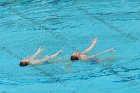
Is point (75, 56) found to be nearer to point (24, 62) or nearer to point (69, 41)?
point (24, 62)

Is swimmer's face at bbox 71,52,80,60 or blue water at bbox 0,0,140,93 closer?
blue water at bbox 0,0,140,93

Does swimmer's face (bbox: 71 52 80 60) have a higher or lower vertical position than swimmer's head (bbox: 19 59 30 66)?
higher

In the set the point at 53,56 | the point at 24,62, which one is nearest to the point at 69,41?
the point at 53,56

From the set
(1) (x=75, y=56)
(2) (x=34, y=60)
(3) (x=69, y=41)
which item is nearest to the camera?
Result: (1) (x=75, y=56)

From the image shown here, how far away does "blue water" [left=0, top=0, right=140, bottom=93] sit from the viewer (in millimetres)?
5602

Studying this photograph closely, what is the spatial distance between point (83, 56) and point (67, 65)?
10.0 inches

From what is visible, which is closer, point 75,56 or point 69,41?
point 75,56

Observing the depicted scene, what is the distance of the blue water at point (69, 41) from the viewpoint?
560 cm

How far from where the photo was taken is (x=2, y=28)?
25.5 feet

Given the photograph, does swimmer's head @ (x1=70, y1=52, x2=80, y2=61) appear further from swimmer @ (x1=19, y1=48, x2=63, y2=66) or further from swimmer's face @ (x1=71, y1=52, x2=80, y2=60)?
swimmer @ (x1=19, y1=48, x2=63, y2=66)

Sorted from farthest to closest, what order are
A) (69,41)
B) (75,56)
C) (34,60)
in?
(69,41)
(34,60)
(75,56)

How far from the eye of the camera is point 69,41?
22.5 ft

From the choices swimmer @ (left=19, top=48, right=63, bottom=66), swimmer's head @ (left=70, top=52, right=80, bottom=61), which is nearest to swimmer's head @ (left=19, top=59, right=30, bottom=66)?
swimmer @ (left=19, top=48, right=63, bottom=66)

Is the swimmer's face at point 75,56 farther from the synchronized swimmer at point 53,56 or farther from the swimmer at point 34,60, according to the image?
the swimmer at point 34,60
